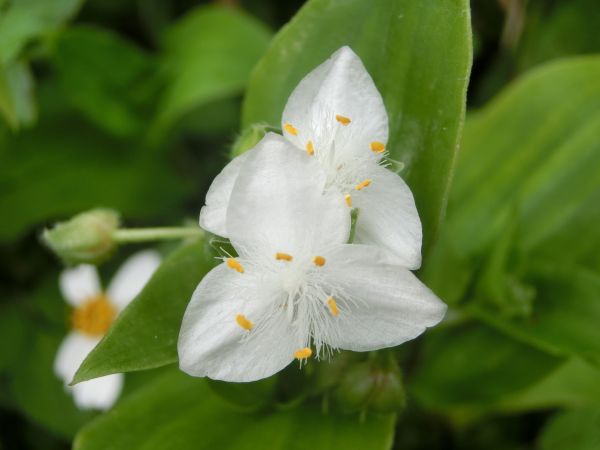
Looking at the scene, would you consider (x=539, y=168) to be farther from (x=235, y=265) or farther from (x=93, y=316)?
(x=93, y=316)

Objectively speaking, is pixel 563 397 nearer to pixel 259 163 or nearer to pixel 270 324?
pixel 270 324

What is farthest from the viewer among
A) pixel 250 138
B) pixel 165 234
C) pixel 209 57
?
pixel 209 57

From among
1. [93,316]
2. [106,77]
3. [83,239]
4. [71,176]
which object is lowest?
[93,316]

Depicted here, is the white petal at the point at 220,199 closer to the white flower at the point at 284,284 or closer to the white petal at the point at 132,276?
the white flower at the point at 284,284

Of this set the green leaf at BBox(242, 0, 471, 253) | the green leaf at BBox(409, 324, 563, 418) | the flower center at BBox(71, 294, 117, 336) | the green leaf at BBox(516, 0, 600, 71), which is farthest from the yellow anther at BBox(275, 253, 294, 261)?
the green leaf at BBox(516, 0, 600, 71)

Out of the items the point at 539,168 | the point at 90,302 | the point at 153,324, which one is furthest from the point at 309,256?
the point at 90,302

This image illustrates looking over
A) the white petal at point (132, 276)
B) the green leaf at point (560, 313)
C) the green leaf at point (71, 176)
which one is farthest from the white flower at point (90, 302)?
the green leaf at point (560, 313)

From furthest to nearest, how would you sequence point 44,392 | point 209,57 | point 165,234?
1. point 209,57
2. point 44,392
3. point 165,234

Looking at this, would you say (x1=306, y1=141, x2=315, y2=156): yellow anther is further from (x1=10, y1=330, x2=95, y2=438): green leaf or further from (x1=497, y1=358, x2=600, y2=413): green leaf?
(x1=10, y1=330, x2=95, y2=438): green leaf
